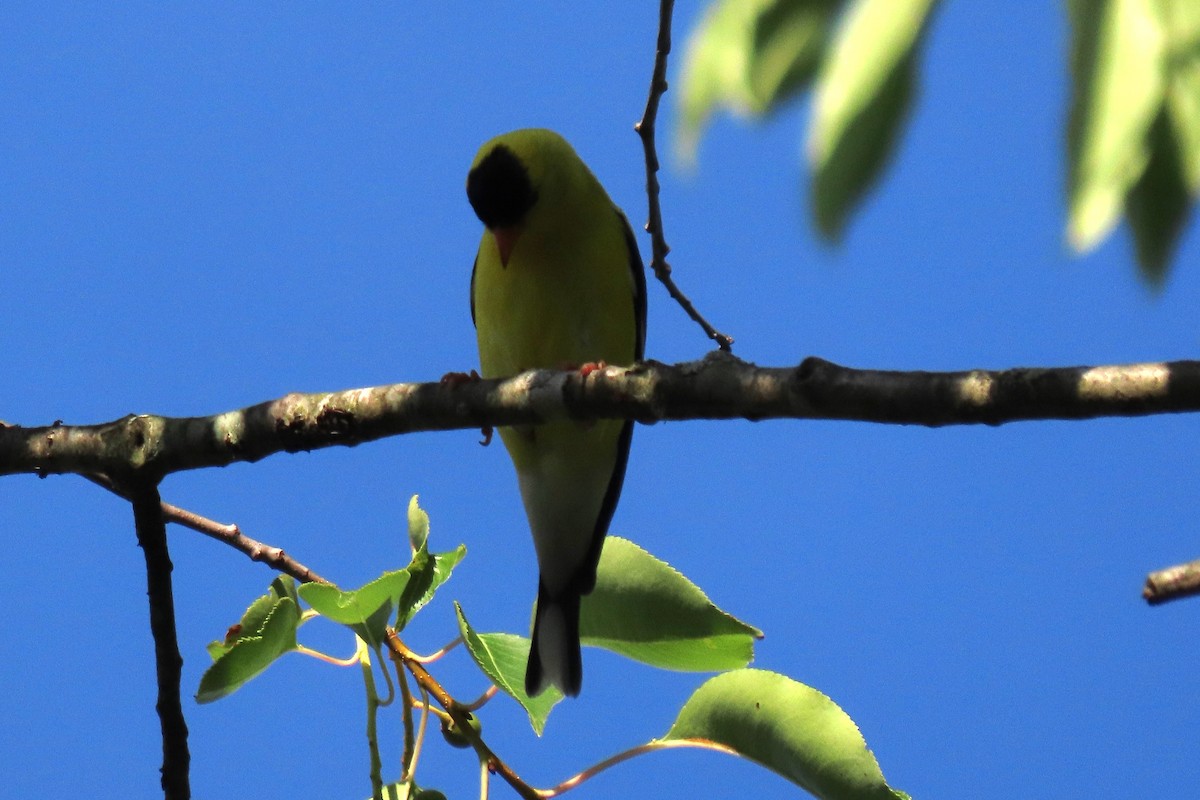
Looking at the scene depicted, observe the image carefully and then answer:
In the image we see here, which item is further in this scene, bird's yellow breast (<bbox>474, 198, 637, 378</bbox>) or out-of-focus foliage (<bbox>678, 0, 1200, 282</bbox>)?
bird's yellow breast (<bbox>474, 198, 637, 378</bbox>)

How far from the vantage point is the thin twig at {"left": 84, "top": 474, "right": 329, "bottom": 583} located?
7.06 ft

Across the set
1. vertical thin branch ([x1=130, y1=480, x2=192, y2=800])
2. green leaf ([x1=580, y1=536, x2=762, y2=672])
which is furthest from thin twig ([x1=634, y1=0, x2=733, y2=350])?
vertical thin branch ([x1=130, y1=480, x2=192, y2=800])

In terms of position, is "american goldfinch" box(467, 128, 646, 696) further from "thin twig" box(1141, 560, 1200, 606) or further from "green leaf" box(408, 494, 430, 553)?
"thin twig" box(1141, 560, 1200, 606)

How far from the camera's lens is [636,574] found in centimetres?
208

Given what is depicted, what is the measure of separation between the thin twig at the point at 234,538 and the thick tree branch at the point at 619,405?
4.8 inches

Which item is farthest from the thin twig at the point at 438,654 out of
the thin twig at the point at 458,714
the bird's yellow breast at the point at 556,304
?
the bird's yellow breast at the point at 556,304

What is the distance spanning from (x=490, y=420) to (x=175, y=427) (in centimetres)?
58

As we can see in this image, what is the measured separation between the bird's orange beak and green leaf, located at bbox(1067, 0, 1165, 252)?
2.53m

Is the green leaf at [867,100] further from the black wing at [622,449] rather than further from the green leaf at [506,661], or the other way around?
the black wing at [622,449]

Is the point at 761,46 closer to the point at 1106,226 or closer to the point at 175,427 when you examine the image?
the point at 1106,226

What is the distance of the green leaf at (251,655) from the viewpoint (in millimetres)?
1807

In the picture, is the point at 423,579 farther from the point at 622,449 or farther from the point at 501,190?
the point at 622,449

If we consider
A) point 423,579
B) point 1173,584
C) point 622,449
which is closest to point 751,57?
point 1173,584

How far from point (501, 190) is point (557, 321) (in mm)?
422
